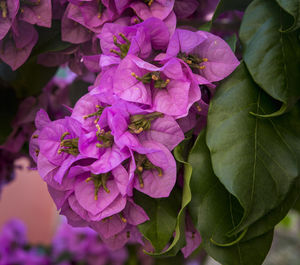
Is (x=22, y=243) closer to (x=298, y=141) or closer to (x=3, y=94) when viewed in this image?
(x=3, y=94)

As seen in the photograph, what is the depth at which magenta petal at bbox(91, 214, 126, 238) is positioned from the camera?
0.28 metres

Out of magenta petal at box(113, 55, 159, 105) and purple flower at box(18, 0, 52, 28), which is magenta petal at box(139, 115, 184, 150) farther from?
purple flower at box(18, 0, 52, 28)

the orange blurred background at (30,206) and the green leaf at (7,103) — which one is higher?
the green leaf at (7,103)

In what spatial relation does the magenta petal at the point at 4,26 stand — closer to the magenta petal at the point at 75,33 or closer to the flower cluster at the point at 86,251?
the magenta petal at the point at 75,33

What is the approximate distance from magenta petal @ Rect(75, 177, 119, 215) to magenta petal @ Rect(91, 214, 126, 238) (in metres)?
0.02

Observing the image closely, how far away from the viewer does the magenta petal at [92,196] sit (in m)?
0.26

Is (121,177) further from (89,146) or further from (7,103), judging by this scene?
(7,103)

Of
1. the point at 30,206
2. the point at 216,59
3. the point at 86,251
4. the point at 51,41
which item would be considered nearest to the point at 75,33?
the point at 51,41

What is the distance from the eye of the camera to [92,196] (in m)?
0.27

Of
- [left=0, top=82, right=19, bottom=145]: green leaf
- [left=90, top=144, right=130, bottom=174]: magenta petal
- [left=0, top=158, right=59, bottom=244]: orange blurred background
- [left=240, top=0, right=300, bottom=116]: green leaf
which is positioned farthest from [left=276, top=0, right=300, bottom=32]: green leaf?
[left=0, top=158, right=59, bottom=244]: orange blurred background

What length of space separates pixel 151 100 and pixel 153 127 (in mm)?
18

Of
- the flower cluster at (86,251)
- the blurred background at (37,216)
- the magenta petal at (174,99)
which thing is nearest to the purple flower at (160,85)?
the magenta petal at (174,99)

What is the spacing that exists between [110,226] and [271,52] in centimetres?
16

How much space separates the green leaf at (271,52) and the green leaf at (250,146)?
11 mm
